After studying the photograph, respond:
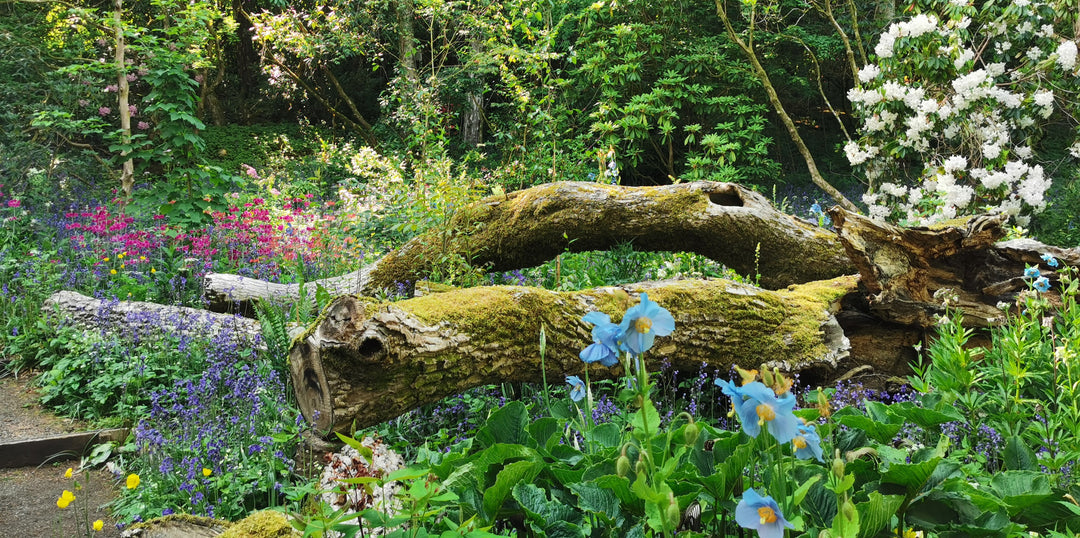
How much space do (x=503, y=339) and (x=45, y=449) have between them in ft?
8.62

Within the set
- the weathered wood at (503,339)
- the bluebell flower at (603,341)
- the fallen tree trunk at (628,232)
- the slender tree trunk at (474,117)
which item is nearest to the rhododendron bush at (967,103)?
the fallen tree trunk at (628,232)

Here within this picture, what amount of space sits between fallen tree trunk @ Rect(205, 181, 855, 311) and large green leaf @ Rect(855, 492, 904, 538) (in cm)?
321

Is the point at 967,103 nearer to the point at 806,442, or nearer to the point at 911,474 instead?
the point at 911,474

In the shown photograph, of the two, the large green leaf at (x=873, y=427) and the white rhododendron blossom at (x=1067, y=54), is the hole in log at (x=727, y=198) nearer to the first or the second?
the large green leaf at (x=873, y=427)

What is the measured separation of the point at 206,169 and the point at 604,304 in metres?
4.80

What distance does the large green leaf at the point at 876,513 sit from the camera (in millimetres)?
1139

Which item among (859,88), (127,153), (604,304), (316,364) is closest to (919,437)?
(604,304)

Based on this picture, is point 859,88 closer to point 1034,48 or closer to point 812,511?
point 1034,48

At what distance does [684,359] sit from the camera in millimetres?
3162

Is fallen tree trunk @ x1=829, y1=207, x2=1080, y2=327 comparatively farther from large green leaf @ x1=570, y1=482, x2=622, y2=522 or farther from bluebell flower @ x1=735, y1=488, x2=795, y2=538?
bluebell flower @ x1=735, y1=488, x2=795, y2=538

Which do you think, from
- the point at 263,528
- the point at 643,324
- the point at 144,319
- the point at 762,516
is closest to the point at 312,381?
the point at 263,528

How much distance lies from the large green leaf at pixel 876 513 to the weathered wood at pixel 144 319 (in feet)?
11.9

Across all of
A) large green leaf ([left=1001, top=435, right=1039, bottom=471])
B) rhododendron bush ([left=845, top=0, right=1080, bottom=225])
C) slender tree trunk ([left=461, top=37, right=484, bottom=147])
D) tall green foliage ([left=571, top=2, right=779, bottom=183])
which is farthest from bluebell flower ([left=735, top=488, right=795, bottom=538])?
slender tree trunk ([left=461, top=37, right=484, bottom=147])

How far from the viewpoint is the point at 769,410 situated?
933 mm
